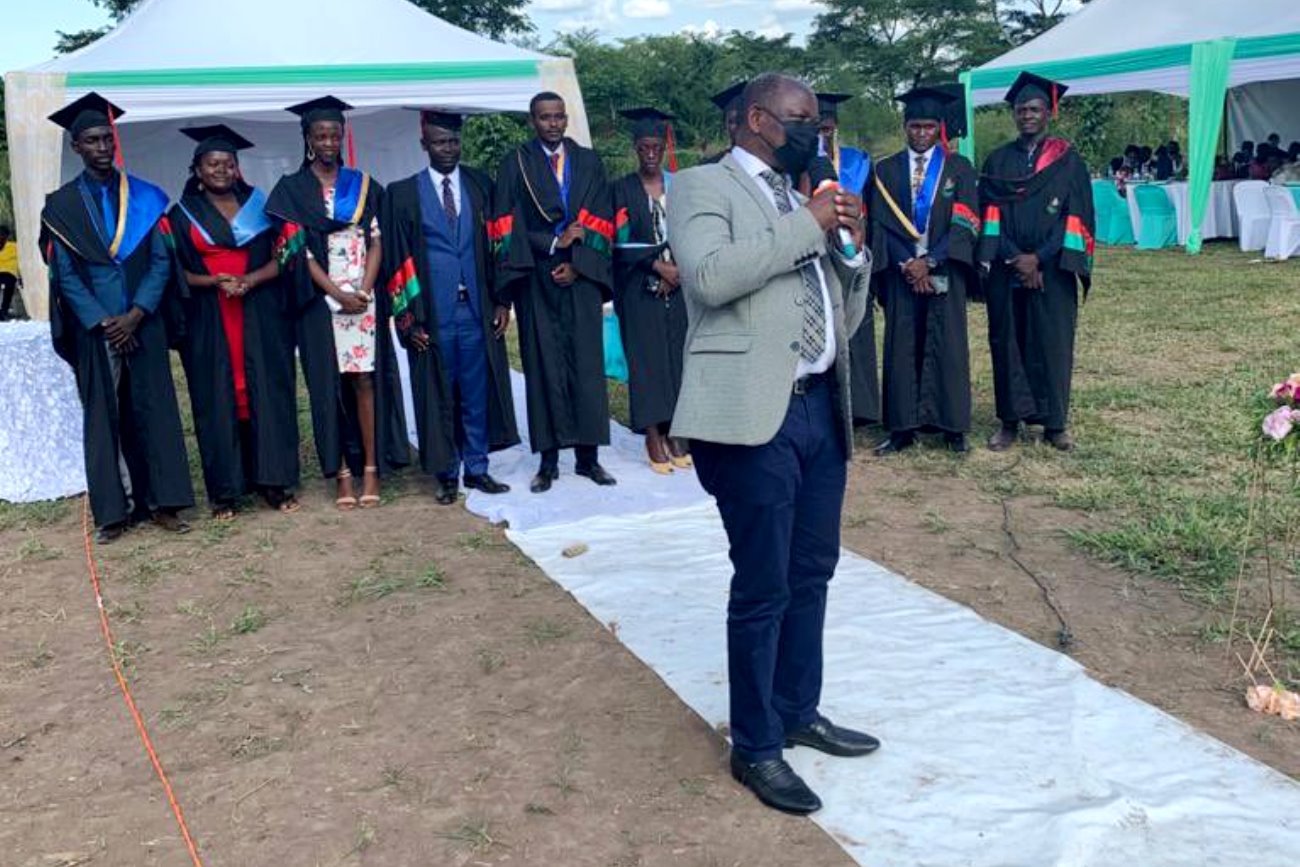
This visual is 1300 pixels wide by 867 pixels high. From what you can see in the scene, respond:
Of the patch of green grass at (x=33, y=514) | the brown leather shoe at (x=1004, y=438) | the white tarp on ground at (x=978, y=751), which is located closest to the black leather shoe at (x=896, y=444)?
the brown leather shoe at (x=1004, y=438)

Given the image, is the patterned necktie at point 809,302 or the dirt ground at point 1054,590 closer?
the patterned necktie at point 809,302

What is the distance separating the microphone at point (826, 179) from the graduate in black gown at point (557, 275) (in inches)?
121

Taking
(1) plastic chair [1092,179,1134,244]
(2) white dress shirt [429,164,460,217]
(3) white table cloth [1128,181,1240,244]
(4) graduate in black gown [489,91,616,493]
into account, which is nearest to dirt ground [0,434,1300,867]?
(4) graduate in black gown [489,91,616,493]

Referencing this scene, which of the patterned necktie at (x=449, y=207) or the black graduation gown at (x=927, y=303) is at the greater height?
the patterned necktie at (x=449, y=207)

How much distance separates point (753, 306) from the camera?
9.48ft

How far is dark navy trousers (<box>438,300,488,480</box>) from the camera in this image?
598 cm

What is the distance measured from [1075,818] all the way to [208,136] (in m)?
4.58

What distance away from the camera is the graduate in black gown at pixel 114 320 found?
5383 millimetres

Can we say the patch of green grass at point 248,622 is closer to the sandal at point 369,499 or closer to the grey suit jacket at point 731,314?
the sandal at point 369,499

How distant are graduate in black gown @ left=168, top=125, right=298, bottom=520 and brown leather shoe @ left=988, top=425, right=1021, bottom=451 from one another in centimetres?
357

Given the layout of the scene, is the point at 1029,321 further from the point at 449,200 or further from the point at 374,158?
the point at 374,158

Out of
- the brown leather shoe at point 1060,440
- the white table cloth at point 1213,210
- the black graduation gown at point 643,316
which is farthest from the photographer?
the white table cloth at point 1213,210

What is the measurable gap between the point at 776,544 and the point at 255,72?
7.18 meters

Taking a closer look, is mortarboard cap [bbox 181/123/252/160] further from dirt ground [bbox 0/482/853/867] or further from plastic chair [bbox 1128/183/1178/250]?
plastic chair [bbox 1128/183/1178/250]
